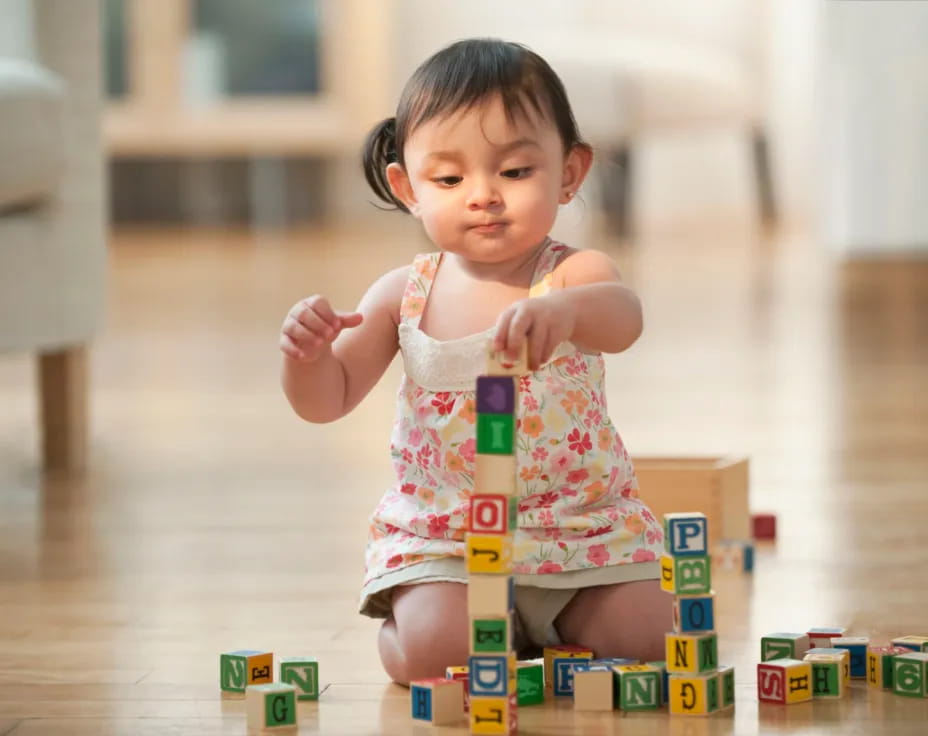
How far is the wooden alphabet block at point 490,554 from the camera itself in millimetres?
811

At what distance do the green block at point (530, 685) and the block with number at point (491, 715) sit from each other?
0.23 ft

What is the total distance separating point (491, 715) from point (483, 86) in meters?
0.39

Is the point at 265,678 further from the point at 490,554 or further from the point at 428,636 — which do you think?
the point at 490,554

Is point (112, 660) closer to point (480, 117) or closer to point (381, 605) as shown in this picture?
point (381, 605)

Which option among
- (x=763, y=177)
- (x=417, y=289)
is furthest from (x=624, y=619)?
(x=763, y=177)

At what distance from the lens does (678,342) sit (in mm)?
2939

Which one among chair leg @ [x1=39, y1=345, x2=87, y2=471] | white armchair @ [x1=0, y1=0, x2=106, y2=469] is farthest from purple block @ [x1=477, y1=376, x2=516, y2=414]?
chair leg @ [x1=39, y1=345, x2=87, y2=471]

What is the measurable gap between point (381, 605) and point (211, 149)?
15.0 ft

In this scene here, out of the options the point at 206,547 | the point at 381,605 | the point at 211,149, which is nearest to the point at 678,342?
the point at 206,547

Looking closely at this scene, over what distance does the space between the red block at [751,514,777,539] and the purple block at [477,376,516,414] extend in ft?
2.21

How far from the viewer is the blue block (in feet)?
2.74

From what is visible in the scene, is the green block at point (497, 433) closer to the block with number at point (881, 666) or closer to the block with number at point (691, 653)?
the block with number at point (691, 653)

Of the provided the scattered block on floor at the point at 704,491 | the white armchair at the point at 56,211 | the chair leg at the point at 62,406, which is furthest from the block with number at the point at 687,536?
the chair leg at the point at 62,406

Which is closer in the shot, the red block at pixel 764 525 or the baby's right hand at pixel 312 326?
the baby's right hand at pixel 312 326
